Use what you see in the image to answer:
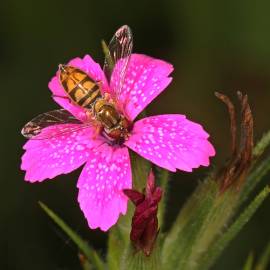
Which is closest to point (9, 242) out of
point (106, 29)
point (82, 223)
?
point (82, 223)

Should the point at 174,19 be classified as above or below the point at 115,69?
below

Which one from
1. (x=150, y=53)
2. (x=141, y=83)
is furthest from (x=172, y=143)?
(x=150, y=53)

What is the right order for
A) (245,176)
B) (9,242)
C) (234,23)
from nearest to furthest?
(245,176)
(9,242)
(234,23)

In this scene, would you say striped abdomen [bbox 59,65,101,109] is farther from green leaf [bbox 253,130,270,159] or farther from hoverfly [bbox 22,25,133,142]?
green leaf [bbox 253,130,270,159]

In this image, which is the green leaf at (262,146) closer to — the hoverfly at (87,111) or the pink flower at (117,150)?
the pink flower at (117,150)

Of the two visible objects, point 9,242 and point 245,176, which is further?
point 9,242

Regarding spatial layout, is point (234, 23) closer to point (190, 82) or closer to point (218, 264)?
point (190, 82)

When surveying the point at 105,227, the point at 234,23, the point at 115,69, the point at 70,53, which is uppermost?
the point at 115,69

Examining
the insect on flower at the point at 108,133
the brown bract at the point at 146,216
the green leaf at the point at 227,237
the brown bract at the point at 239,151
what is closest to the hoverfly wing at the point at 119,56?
the insect on flower at the point at 108,133
